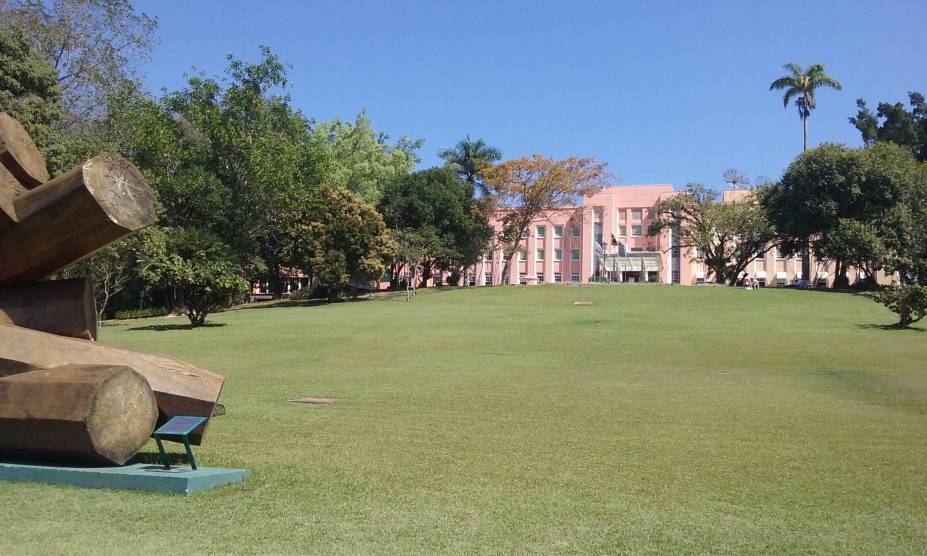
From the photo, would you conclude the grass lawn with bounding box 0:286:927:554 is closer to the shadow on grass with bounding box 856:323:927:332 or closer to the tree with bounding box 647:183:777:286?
the shadow on grass with bounding box 856:323:927:332

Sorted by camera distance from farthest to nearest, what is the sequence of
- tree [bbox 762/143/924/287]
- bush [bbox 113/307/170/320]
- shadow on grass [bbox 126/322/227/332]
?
tree [bbox 762/143/924/287], bush [bbox 113/307/170/320], shadow on grass [bbox 126/322/227/332]

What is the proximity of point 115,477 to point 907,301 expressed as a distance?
28850mm

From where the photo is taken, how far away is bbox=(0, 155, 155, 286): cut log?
5641 millimetres

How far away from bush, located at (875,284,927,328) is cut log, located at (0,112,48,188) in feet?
93.5

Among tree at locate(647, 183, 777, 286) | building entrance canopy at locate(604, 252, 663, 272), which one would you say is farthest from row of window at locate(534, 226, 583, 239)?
tree at locate(647, 183, 777, 286)

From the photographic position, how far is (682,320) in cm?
3209

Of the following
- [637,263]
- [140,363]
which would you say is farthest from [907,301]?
[637,263]

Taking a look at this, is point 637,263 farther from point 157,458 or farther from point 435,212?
point 157,458

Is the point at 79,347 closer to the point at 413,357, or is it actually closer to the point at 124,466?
the point at 124,466

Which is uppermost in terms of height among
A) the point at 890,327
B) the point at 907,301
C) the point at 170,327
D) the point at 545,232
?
the point at 545,232

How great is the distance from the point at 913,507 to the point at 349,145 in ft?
218

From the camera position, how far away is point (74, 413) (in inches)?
208

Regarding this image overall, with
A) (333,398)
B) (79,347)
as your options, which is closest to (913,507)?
(79,347)

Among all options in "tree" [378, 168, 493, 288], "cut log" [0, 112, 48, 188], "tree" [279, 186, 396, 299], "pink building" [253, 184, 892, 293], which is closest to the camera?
"cut log" [0, 112, 48, 188]
